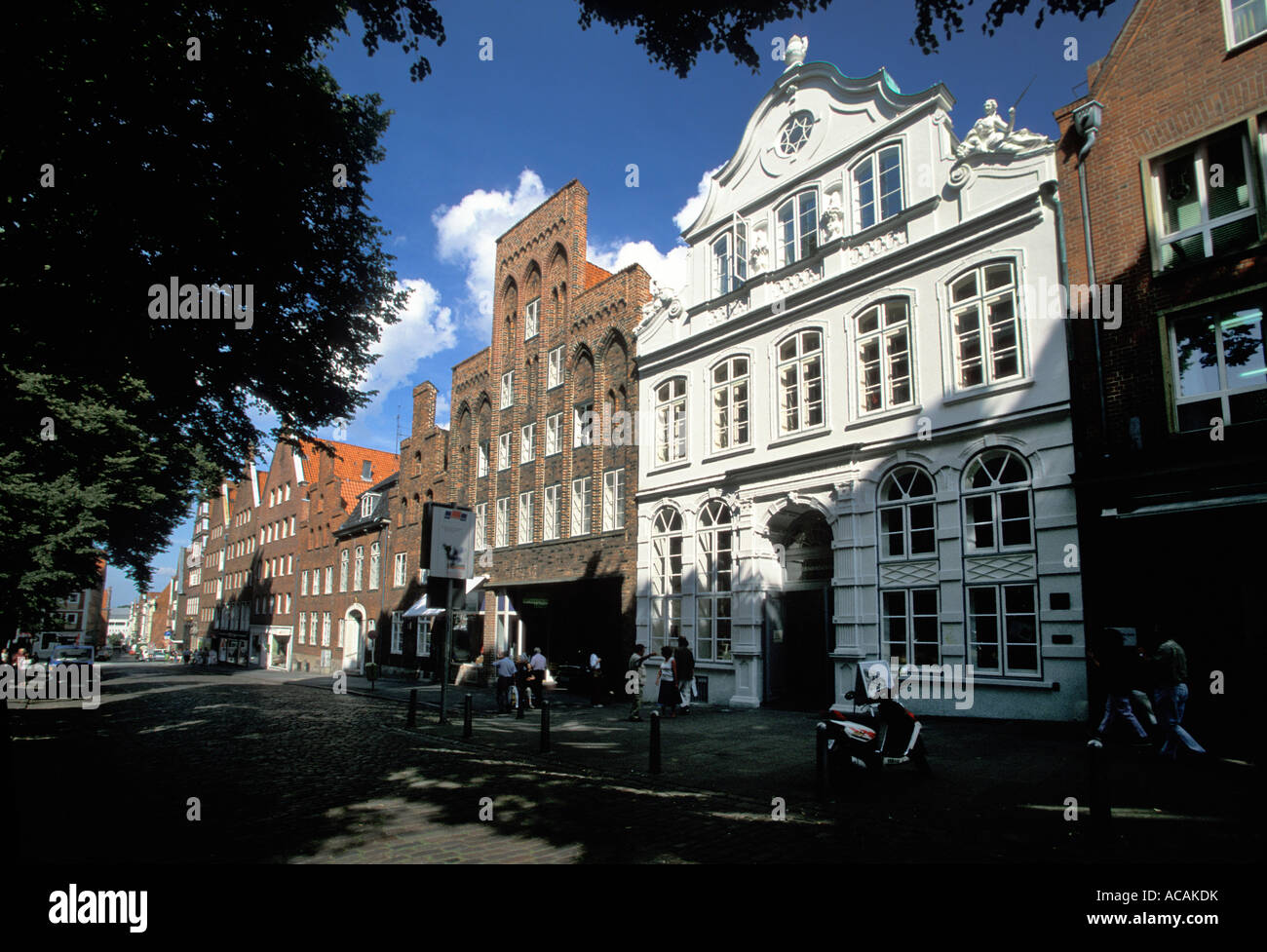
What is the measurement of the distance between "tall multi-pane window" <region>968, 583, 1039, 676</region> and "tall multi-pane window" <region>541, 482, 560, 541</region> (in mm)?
15452

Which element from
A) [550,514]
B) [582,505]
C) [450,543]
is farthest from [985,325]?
[550,514]

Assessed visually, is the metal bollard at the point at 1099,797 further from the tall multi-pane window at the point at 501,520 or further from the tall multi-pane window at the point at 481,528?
the tall multi-pane window at the point at 481,528

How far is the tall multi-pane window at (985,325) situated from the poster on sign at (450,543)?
11.4 m

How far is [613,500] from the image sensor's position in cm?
2386

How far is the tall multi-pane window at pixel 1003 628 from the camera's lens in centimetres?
1291

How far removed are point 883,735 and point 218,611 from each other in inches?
2889

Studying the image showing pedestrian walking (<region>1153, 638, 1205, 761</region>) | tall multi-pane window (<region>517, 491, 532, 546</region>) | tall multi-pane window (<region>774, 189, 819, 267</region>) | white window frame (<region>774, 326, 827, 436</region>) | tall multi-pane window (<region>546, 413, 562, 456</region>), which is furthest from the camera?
tall multi-pane window (<region>517, 491, 532, 546</region>)

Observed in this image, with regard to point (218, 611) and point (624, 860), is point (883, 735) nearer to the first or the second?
point (624, 860)

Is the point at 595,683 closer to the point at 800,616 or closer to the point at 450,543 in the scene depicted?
the point at 800,616

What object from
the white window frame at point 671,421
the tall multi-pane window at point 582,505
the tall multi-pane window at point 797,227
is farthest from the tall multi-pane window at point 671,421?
the tall multi-pane window at point 797,227

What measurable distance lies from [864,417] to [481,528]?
1853 centimetres

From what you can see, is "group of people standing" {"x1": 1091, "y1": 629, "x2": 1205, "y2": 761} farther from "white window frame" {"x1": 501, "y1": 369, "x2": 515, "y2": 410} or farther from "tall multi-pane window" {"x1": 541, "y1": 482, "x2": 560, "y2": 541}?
"white window frame" {"x1": 501, "y1": 369, "x2": 515, "y2": 410}

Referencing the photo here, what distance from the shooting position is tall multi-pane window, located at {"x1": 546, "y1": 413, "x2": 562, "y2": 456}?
26656mm

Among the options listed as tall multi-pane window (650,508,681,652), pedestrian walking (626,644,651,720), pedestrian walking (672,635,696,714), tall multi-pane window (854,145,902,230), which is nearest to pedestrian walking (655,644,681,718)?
pedestrian walking (672,635,696,714)
